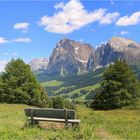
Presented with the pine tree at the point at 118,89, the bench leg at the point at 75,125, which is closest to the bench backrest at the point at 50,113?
the bench leg at the point at 75,125

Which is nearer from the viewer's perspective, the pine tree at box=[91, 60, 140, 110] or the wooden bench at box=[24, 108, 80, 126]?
the wooden bench at box=[24, 108, 80, 126]

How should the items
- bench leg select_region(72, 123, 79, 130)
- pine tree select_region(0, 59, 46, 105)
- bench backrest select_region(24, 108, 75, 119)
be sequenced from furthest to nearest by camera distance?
1. pine tree select_region(0, 59, 46, 105)
2. bench backrest select_region(24, 108, 75, 119)
3. bench leg select_region(72, 123, 79, 130)

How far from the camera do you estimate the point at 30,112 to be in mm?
22016

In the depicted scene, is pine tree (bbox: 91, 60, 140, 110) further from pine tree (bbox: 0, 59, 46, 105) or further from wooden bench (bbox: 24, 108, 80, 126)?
wooden bench (bbox: 24, 108, 80, 126)

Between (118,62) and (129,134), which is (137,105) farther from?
(129,134)

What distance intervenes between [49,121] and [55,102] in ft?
390

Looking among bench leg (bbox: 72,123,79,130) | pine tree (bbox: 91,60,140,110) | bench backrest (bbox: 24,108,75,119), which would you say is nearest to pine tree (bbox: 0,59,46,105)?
pine tree (bbox: 91,60,140,110)

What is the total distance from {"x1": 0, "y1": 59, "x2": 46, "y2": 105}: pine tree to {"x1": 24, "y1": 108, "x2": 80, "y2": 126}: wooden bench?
64.2m

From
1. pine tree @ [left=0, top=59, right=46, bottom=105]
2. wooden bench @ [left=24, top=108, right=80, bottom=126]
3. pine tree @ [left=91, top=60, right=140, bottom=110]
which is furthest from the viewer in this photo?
pine tree @ [left=0, top=59, right=46, bottom=105]

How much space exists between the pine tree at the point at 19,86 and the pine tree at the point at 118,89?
14.9 meters

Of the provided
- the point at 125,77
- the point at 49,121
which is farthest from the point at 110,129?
the point at 125,77

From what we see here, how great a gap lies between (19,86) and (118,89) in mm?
22485

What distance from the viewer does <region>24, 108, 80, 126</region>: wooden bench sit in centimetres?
2012

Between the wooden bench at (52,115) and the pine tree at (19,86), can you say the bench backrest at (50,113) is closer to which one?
the wooden bench at (52,115)
